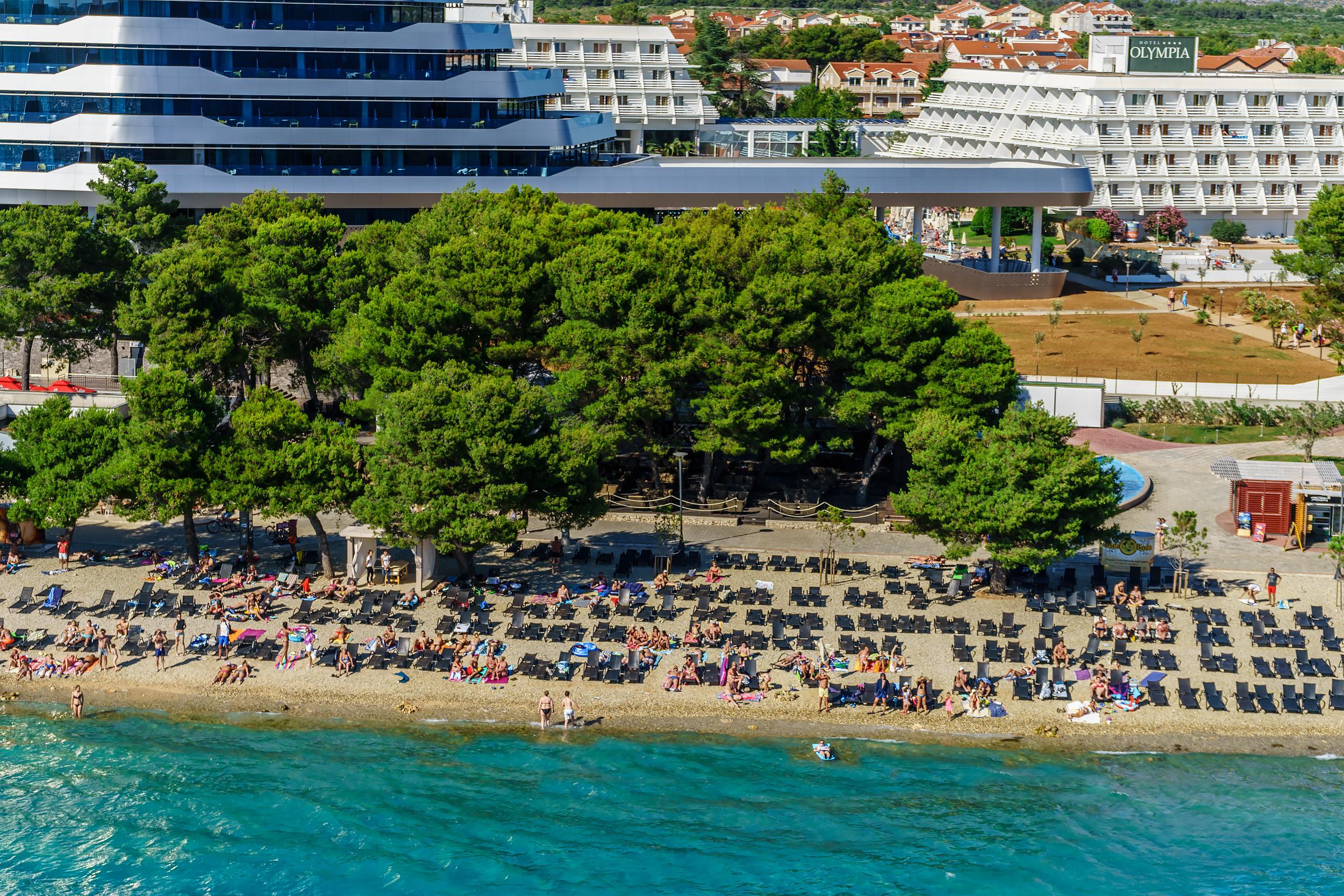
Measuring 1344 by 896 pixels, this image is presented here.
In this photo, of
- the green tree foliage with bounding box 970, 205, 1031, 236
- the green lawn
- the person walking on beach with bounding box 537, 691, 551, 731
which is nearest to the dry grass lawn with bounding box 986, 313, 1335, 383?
the green lawn

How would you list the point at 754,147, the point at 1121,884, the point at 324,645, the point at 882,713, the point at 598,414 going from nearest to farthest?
→ the point at 1121,884 → the point at 882,713 → the point at 324,645 → the point at 598,414 → the point at 754,147

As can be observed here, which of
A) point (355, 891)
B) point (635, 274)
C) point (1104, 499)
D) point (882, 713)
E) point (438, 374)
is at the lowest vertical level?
point (355, 891)

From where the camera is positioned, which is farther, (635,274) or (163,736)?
(635,274)

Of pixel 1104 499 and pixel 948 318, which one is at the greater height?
pixel 948 318

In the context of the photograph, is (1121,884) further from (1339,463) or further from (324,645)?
(1339,463)

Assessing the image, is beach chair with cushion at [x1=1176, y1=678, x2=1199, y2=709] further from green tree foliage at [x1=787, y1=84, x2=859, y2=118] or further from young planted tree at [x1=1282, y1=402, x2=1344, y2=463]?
green tree foliage at [x1=787, y1=84, x2=859, y2=118]

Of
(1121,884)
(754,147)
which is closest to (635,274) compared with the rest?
(1121,884)

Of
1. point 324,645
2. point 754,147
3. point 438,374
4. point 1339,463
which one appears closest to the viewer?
point 324,645

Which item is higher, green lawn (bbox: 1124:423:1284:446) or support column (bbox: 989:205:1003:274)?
support column (bbox: 989:205:1003:274)
